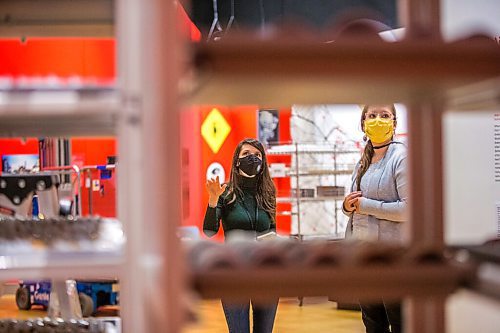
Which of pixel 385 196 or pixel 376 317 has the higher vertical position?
pixel 385 196

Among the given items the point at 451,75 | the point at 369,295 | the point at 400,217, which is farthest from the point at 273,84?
the point at 400,217

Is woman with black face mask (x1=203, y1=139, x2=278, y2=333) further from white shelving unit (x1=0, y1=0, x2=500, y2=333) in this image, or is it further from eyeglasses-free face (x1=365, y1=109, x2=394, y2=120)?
white shelving unit (x1=0, y1=0, x2=500, y2=333)

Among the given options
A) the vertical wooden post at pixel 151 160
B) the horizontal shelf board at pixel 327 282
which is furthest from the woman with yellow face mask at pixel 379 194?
the horizontal shelf board at pixel 327 282

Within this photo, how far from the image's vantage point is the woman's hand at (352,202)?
366 centimetres

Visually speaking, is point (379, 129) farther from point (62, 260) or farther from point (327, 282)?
point (327, 282)

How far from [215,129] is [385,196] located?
5.99 metres

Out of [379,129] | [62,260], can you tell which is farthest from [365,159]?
[62,260]

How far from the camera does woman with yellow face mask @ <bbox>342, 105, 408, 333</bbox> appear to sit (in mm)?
3521

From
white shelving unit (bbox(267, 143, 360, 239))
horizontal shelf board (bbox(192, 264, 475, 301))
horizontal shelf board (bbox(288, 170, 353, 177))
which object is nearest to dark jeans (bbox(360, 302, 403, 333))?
horizontal shelf board (bbox(192, 264, 475, 301))

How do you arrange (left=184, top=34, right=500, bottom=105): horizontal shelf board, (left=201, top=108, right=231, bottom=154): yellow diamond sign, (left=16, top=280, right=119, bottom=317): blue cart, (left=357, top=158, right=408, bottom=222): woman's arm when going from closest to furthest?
(left=184, top=34, right=500, bottom=105): horizontal shelf board, (left=357, top=158, right=408, bottom=222): woman's arm, (left=16, top=280, right=119, bottom=317): blue cart, (left=201, top=108, right=231, bottom=154): yellow diamond sign

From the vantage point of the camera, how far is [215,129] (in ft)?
31.0

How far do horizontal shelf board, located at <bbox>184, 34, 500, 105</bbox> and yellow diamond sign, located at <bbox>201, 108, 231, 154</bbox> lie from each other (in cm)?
788

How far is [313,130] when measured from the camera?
873cm

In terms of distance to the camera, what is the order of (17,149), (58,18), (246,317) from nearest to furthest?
(58,18), (246,317), (17,149)
